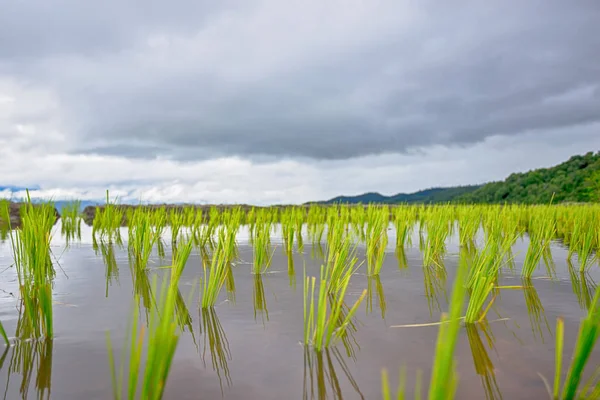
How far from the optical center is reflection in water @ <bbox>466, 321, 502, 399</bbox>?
1.68m

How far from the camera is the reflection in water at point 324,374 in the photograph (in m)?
1.62

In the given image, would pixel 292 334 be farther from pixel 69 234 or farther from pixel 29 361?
pixel 69 234

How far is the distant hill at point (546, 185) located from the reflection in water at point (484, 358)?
37.8 metres

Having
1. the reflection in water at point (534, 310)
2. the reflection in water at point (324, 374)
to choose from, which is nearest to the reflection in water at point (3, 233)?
the reflection in water at point (324, 374)

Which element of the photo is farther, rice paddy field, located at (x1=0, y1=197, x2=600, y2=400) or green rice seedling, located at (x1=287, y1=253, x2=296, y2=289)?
green rice seedling, located at (x1=287, y1=253, x2=296, y2=289)

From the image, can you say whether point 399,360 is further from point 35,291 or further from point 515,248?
point 515,248

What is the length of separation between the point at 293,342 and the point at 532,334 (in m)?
1.35

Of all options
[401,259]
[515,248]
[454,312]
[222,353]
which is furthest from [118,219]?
[454,312]

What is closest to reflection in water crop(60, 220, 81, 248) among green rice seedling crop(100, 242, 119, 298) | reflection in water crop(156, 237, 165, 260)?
green rice seedling crop(100, 242, 119, 298)

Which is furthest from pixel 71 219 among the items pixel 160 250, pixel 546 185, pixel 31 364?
pixel 546 185

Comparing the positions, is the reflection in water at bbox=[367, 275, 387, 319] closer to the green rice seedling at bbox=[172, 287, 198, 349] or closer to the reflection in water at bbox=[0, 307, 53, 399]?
the green rice seedling at bbox=[172, 287, 198, 349]

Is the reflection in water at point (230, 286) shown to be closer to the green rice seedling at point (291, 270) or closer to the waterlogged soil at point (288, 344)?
the waterlogged soil at point (288, 344)

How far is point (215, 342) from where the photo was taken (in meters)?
2.12

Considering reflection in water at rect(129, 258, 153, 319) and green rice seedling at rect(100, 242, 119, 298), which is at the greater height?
green rice seedling at rect(100, 242, 119, 298)
